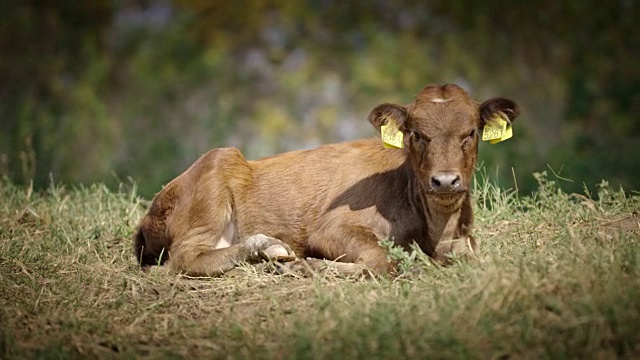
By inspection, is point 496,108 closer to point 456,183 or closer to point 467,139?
point 467,139

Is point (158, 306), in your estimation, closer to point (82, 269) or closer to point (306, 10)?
point (82, 269)

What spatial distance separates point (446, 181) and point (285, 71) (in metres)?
10.2

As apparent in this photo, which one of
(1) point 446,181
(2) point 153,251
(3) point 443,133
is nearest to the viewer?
(1) point 446,181

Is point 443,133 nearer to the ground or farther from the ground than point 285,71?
farther from the ground

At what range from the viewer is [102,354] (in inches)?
243

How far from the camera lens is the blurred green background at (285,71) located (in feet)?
51.5

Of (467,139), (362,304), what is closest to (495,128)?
(467,139)

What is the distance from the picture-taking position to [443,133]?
7.73 m

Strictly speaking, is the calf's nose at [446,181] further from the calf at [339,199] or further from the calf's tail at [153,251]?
the calf's tail at [153,251]

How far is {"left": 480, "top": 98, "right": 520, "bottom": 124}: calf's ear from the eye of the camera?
8047 millimetres

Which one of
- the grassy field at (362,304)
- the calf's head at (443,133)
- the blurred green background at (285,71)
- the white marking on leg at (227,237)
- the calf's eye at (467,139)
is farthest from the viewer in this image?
the blurred green background at (285,71)

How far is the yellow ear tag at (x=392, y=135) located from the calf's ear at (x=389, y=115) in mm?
36

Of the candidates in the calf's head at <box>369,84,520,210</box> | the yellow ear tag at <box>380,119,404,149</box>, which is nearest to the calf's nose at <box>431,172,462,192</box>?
the calf's head at <box>369,84,520,210</box>

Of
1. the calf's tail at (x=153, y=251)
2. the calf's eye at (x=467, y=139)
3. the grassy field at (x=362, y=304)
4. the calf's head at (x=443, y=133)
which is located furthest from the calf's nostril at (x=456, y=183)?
the calf's tail at (x=153, y=251)
